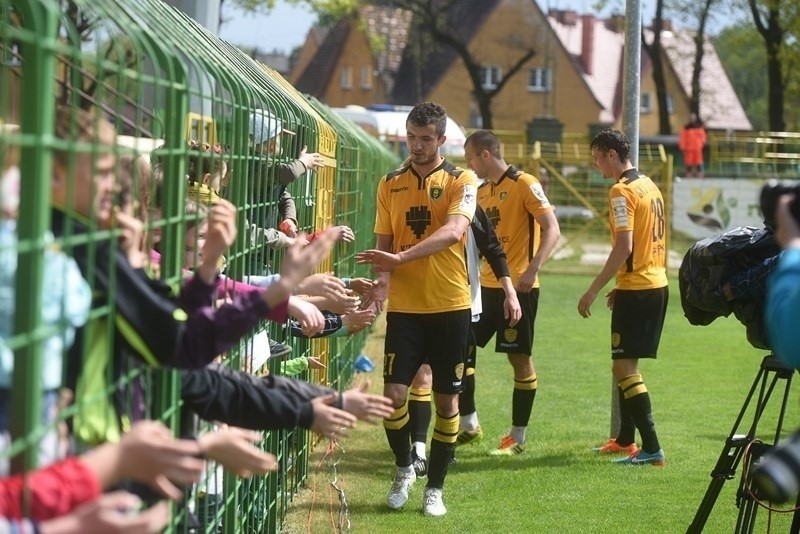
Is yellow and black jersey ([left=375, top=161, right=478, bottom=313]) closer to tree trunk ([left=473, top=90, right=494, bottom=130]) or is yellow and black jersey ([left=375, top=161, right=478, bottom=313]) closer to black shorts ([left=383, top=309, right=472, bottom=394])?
black shorts ([left=383, top=309, right=472, bottom=394])

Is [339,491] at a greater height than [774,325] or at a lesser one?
lesser

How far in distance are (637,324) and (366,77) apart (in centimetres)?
7663

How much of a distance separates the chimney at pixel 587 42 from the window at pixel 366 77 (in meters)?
13.2

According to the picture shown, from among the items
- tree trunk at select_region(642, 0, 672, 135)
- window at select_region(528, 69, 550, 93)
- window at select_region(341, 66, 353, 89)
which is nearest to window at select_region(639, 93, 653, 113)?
window at select_region(528, 69, 550, 93)

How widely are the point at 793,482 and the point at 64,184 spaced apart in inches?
73.5

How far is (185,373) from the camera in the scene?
13.3ft

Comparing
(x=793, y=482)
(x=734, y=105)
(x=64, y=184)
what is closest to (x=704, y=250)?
(x=793, y=482)

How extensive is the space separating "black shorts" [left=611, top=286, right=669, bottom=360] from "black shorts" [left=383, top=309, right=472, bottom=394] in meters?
1.72

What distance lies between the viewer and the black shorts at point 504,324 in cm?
942

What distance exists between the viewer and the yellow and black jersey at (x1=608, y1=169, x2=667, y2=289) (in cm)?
893

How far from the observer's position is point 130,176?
11.8 ft

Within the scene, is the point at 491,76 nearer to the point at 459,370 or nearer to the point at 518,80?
the point at 518,80

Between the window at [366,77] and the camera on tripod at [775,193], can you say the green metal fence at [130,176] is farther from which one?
the window at [366,77]

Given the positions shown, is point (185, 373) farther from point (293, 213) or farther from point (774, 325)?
point (293, 213)
